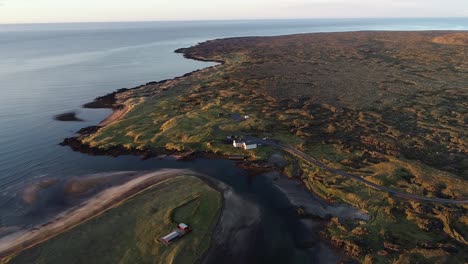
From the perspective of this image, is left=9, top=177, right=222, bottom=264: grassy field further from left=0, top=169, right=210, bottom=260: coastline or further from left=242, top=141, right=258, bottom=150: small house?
left=242, top=141, right=258, bottom=150: small house

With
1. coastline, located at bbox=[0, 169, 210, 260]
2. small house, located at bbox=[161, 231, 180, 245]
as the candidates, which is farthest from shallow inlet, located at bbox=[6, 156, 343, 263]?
small house, located at bbox=[161, 231, 180, 245]

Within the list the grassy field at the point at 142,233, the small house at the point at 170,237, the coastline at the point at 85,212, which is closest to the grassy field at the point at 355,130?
the coastline at the point at 85,212

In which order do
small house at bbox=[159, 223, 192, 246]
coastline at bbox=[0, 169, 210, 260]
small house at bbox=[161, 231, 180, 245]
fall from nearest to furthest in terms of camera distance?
small house at bbox=[161, 231, 180, 245] < small house at bbox=[159, 223, 192, 246] < coastline at bbox=[0, 169, 210, 260]

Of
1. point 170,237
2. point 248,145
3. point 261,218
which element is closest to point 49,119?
point 248,145

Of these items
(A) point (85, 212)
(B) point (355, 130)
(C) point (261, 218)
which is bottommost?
(C) point (261, 218)

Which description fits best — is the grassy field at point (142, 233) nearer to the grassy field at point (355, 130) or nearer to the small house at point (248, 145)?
the small house at point (248, 145)

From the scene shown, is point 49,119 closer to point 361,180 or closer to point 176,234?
point 176,234
